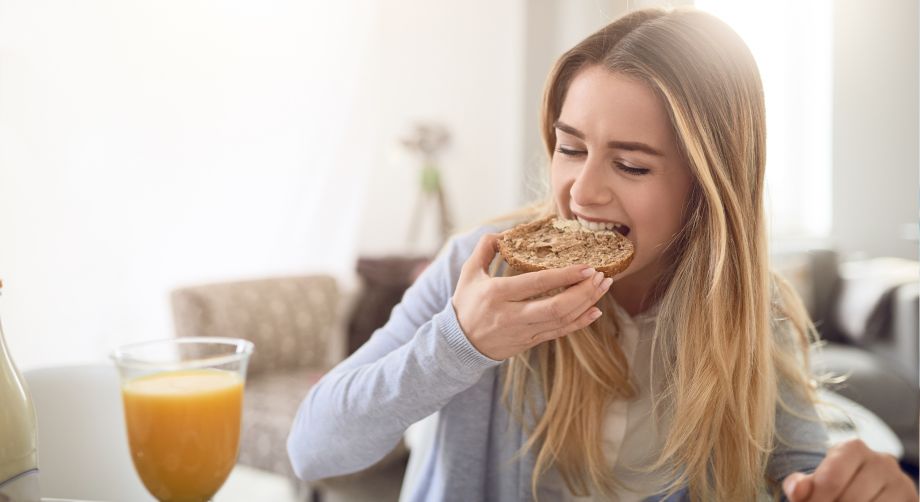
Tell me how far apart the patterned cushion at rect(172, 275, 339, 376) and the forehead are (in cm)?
225

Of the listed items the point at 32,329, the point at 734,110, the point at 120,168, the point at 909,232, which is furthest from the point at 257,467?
the point at 909,232

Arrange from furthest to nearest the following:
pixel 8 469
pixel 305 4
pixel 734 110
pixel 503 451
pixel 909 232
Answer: pixel 909 232
pixel 305 4
pixel 503 451
pixel 734 110
pixel 8 469

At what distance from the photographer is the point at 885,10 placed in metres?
1.61

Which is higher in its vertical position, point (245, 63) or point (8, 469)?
point (245, 63)

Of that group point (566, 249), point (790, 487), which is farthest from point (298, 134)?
point (790, 487)

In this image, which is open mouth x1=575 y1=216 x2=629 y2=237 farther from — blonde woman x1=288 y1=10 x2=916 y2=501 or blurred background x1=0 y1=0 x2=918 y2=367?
blurred background x1=0 y1=0 x2=918 y2=367

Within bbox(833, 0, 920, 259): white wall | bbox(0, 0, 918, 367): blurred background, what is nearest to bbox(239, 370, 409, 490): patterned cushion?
bbox(0, 0, 918, 367): blurred background

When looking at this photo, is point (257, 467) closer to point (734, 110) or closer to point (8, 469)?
point (8, 469)

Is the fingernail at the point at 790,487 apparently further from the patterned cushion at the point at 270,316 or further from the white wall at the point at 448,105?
the white wall at the point at 448,105

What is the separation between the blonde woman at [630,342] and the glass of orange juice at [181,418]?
23 centimetres

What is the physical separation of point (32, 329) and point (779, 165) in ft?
13.5

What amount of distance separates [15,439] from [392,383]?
441 millimetres

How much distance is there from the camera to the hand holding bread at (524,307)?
2.79 feet

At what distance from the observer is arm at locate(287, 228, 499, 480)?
925 mm
